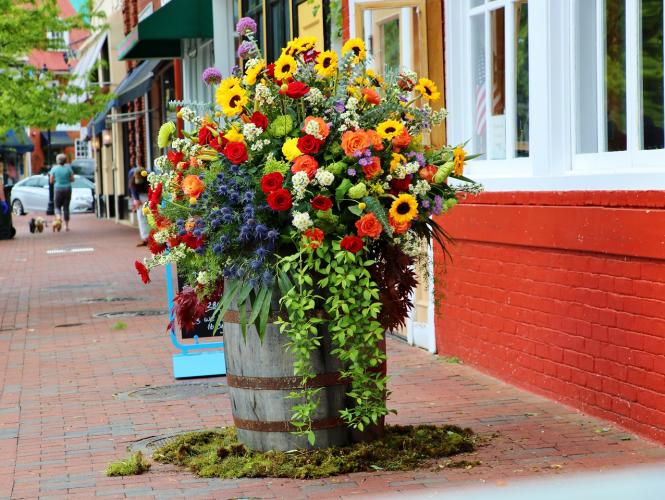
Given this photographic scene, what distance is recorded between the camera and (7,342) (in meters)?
11.6

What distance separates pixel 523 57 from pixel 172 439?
3.46 meters

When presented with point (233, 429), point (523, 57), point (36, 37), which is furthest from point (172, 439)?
point (36, 37)

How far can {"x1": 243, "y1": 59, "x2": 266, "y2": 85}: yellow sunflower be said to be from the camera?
582cm

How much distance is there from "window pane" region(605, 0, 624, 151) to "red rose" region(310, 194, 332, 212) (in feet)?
6.96

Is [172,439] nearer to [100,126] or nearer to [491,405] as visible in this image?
[491,405]

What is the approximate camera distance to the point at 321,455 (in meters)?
5.82

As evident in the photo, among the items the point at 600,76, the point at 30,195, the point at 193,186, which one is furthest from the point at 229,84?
the point at 30,195

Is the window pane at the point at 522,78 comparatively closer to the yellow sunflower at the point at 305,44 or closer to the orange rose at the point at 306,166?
the yellow sunflower at the point at 305,44

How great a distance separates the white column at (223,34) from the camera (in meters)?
17.3

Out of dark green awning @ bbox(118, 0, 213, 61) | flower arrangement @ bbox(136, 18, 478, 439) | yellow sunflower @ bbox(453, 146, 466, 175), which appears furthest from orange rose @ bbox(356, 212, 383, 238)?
dark green awning @ bbox(118, 0, 213, 61)

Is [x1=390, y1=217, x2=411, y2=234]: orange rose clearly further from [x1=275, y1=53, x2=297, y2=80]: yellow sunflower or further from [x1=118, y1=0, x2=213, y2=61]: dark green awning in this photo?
[x1=118, y1=0, x2=213, y2=61]: dark green awning

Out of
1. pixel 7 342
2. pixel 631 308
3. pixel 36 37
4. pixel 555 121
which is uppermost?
pixel 36 37

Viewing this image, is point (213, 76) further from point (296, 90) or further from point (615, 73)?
point (615, 73)

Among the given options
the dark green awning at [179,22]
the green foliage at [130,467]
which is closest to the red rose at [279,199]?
the green foliage at [130,467]
